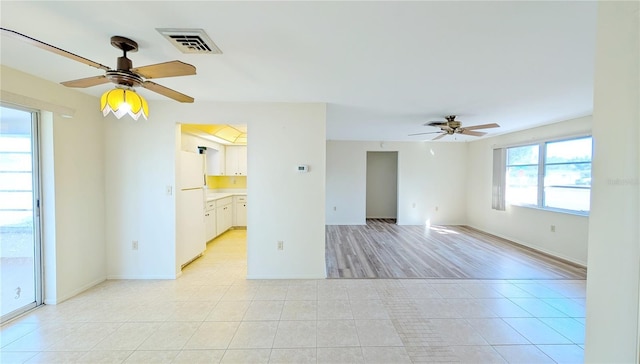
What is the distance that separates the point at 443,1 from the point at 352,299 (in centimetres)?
285

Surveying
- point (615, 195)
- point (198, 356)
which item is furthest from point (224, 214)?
point (615, 195)

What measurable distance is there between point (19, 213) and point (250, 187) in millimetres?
2368

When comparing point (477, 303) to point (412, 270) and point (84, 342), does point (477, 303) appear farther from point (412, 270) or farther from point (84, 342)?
point (84, 342)

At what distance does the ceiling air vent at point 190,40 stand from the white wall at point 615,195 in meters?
2.17

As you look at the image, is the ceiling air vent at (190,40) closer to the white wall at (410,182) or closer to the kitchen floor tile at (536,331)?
the kitchen floor tile at (536,331)

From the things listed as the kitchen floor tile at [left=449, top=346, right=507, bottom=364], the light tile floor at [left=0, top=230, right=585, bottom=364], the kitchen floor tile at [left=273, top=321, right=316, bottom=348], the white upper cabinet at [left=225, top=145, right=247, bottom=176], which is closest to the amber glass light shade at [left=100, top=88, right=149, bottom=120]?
the light tile floor at [left=0, top=230, right=585, bottom=364]

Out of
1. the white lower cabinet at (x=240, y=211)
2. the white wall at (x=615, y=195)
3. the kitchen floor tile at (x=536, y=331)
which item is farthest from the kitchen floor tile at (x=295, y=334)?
the white lower cabinet at (x=240, y=211)

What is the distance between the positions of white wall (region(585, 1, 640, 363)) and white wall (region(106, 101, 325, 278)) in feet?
8.70

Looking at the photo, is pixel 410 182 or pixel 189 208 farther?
pixel 410 182

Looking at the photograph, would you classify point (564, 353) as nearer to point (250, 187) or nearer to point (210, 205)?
point (250, 187)

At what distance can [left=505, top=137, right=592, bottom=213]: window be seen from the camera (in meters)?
4.07

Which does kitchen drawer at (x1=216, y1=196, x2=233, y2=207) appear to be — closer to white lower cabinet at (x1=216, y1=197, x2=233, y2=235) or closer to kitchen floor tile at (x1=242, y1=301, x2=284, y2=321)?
white lower cabinet at (x1=216, y1=197, x2=233, y2=235)

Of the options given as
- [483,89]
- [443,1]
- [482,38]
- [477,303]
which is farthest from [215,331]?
[483,89]

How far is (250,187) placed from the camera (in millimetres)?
3428
